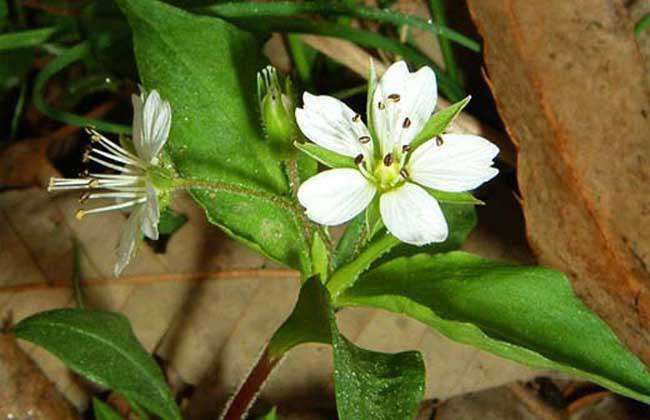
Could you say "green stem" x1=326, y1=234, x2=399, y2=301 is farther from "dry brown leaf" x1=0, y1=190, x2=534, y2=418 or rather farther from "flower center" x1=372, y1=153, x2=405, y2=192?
"dry brown leaf" x1=0, y1=190, x2=534, y2=418

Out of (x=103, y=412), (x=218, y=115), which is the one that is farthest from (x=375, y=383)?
(x=103, y=412)

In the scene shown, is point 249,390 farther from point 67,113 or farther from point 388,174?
point 67,113

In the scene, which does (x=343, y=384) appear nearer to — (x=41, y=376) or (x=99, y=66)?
(x=41, y=376)

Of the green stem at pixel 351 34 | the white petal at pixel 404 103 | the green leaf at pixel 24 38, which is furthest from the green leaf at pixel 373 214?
the green leaf at pixel 24 38

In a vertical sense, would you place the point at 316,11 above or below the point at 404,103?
below

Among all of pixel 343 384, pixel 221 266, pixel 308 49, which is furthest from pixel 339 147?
pixel 308 49

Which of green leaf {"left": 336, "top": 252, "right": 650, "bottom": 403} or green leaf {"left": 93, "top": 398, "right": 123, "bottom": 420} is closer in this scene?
green leaf {"left": 336, "top": 252, "right": 650, "bottom": 403}

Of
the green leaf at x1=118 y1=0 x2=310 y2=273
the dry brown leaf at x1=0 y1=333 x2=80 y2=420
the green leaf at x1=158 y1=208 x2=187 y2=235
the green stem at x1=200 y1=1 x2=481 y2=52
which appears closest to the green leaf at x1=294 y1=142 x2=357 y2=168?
the green leaf at x1=118 y1=0 x2=310 y2=273
